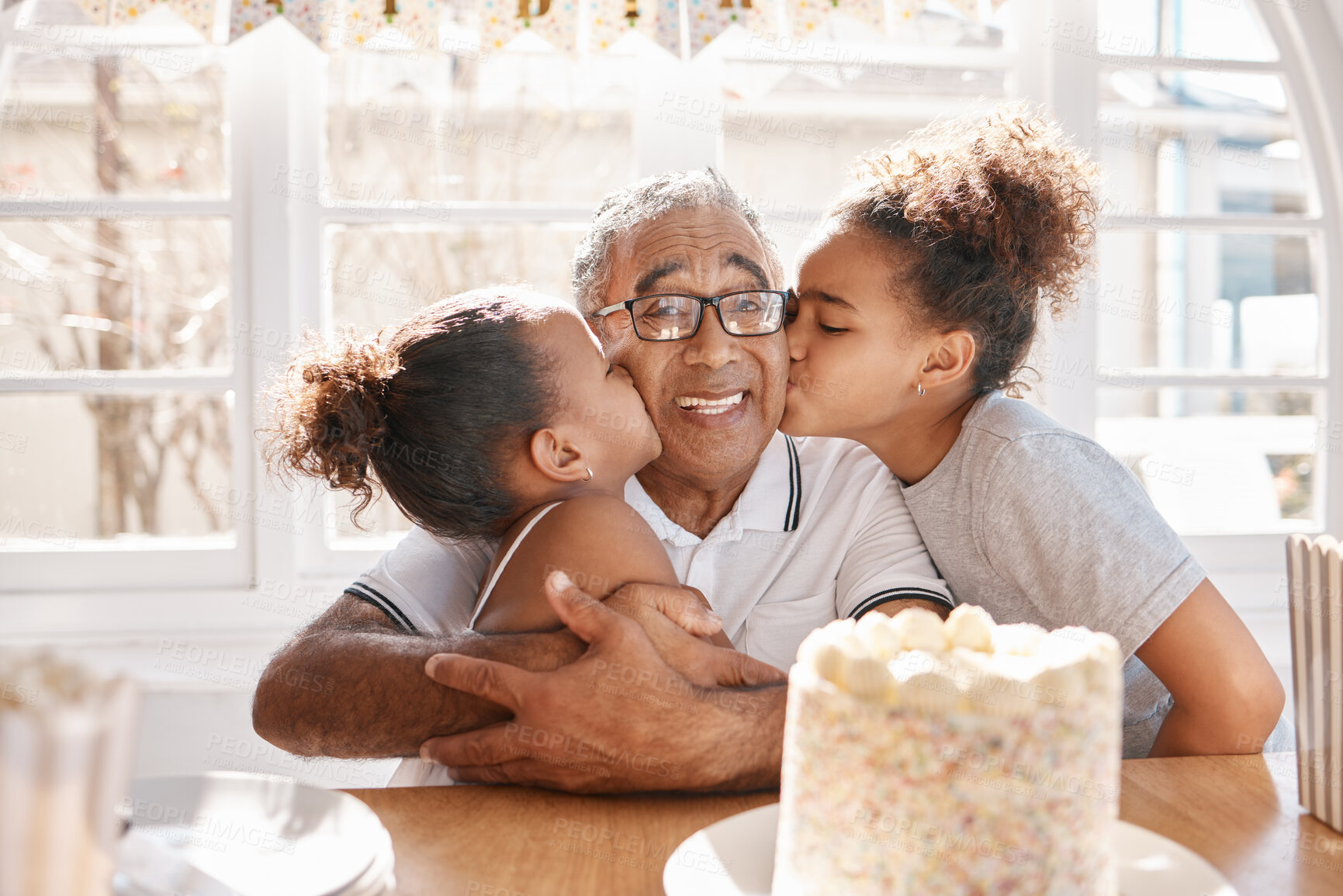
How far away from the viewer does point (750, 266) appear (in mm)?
1799

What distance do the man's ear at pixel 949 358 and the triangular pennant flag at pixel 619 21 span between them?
4.56ft

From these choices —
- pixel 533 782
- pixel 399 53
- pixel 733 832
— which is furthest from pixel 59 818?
pixel 399 53

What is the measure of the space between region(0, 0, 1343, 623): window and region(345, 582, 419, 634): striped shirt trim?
127 cm

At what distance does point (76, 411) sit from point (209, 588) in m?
0.67

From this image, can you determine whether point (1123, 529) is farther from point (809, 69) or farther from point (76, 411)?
point (76, 411)

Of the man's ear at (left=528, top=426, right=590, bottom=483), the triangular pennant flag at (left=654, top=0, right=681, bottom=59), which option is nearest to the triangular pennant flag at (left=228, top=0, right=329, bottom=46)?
the triangular pennant flag at (left=654, top=0, right=681, bottom=59)

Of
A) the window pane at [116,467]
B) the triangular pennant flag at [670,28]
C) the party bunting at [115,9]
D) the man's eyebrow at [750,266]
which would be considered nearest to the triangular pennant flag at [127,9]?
the party bunting at [115,9]

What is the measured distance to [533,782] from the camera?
1.06 m

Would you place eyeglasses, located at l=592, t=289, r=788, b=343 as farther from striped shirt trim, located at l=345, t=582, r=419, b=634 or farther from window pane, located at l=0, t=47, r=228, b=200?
window pane, located at l=0, t=47, r=228, b=200

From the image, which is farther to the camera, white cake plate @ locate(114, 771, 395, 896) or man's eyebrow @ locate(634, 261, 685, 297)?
man's eyebrow @ locate(634, 261, 685, 297)

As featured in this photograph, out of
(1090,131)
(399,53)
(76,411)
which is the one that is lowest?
(76,411)

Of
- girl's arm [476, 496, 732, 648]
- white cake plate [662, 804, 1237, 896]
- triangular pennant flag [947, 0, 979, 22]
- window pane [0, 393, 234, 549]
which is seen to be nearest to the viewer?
white cake plate [662, 804, 1237, 896]

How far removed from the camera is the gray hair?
1.85m

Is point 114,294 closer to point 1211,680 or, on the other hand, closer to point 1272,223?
point 1211,680
